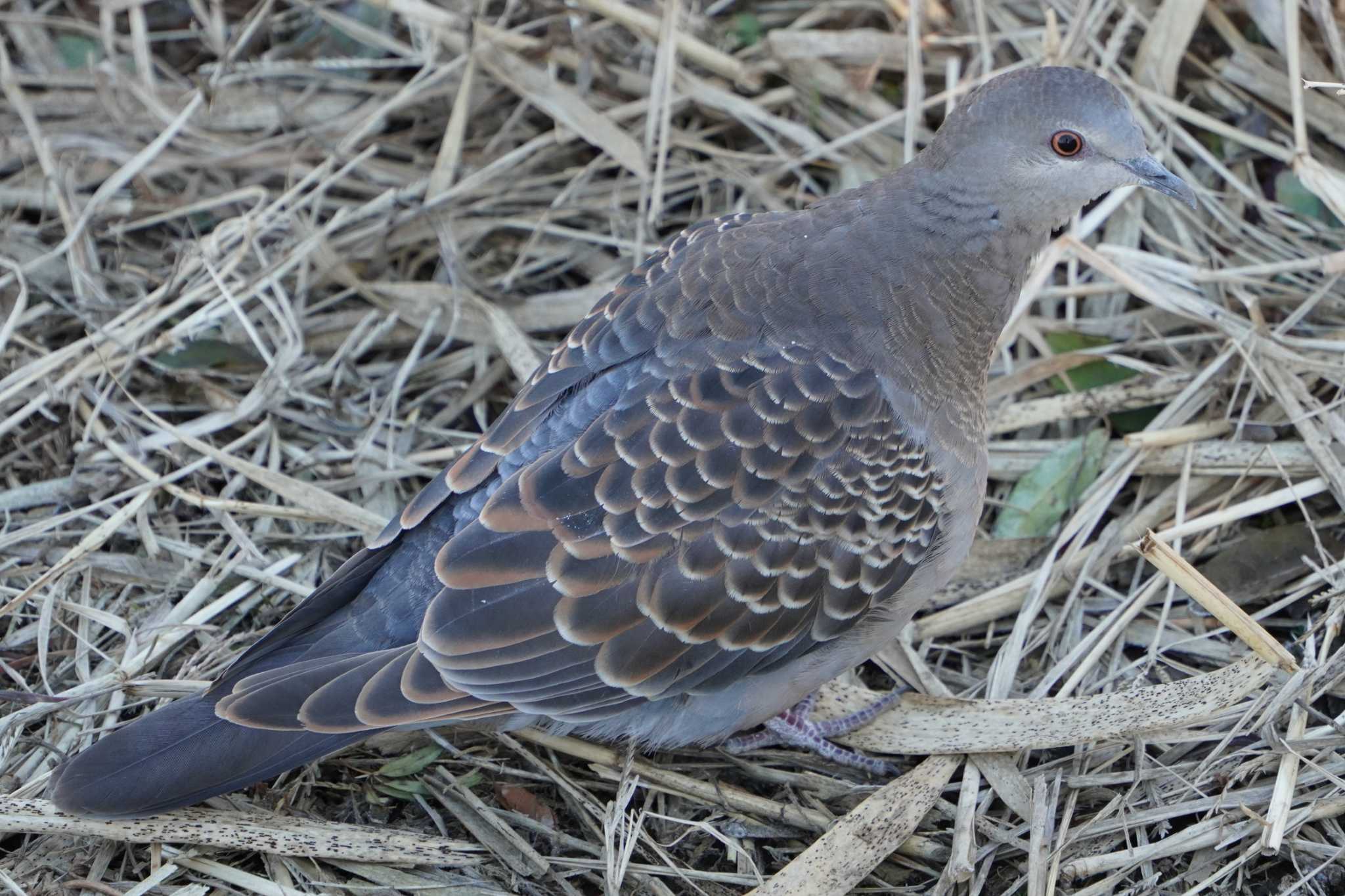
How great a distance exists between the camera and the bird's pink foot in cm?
361

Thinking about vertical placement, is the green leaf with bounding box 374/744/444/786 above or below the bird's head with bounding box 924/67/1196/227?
below

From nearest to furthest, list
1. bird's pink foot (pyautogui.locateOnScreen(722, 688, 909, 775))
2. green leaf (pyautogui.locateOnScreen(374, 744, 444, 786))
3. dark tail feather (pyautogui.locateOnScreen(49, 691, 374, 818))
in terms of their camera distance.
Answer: dark tail feather (pyautogui.locateOnScreen(49, 691, 374, 818)) < green leaf (pyautogui.locateOnScreen(374, 744, 444, 786)) < bird's pink foot (pyautogui.locateOnScreen(722, 688, 909, 775))

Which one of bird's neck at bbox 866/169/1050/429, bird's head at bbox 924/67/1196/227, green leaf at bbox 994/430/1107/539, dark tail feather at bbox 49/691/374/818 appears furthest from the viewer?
green leaf at bbox 994/430/1107/539

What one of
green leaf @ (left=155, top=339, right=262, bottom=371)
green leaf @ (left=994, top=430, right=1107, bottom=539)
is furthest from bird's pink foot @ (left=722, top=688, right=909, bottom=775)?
green leaf @ (left=155, top=339, right=262, bottom=371)

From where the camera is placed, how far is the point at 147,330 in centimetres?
429

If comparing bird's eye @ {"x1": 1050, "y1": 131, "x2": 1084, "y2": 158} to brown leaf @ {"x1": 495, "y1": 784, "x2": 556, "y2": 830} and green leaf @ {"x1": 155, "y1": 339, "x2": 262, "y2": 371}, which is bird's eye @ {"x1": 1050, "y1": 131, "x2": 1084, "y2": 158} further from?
green leaf @ {"x1": 155, "y1": 339, "x2": 262, "y2": 371}

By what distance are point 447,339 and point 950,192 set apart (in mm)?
1815

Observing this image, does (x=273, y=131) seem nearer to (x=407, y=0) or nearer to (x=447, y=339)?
(x=407, y=0)

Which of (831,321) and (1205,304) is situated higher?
(831,321)

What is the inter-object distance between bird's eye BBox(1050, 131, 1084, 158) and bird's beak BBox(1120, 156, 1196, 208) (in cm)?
11

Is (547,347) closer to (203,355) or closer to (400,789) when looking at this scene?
(203,355)

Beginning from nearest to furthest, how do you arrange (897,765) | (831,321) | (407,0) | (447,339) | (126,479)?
(831,321) → (897,765) → (126,479) → (447,339) → (407,0)

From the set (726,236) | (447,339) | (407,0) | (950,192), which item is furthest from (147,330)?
(950,192)

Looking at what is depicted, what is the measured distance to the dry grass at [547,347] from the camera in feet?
10.8
